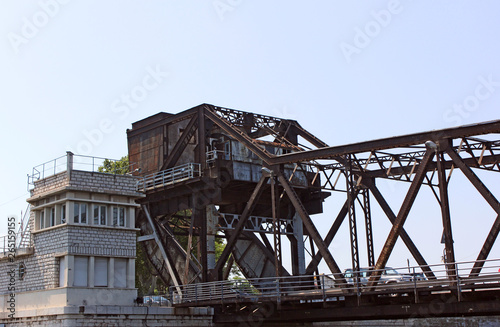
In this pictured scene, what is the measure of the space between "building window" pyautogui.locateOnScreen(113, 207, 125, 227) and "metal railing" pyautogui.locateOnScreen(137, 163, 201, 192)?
16.5ft

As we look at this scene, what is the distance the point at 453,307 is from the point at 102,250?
18.0 meters

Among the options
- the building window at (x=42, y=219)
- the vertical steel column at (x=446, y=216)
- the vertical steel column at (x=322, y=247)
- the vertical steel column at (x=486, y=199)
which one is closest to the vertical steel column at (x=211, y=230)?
the vertical steel column at (x=322, y=247)

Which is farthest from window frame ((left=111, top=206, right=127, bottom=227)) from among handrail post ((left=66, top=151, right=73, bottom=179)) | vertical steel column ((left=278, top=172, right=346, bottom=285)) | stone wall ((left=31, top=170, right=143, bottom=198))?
vertical steel column ((left=278, top=172, right=346, bottom=285))

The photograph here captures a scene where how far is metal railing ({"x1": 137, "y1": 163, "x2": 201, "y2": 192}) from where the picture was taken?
135 ft

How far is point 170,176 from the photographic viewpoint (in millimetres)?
42562

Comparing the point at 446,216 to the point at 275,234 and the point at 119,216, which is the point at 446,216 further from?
the point at 119,216

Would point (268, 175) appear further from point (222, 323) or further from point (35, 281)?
point (35, 281)

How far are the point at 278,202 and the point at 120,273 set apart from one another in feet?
30.3

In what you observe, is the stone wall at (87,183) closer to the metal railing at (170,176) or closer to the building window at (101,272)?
the building window at (101,272)

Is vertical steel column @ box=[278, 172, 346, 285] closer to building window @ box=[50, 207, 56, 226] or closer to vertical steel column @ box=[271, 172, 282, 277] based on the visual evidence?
vertical steel column @ box=[271, 172, 282, 277]

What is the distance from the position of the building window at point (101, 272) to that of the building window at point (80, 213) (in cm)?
215

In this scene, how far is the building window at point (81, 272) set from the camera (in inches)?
1349

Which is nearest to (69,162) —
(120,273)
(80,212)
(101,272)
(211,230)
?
(80,212)

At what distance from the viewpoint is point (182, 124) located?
1768 inches
